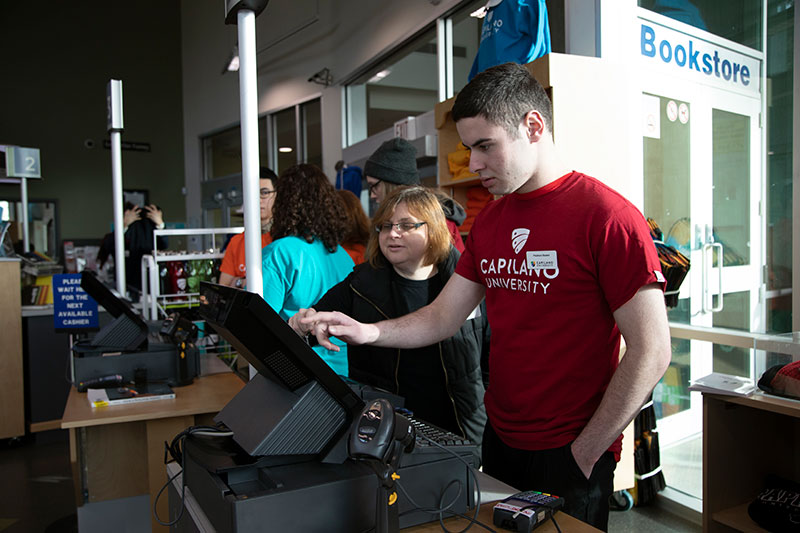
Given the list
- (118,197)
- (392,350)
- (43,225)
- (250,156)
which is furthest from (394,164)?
(43,225)

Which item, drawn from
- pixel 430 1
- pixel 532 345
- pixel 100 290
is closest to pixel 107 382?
pixel 100 290

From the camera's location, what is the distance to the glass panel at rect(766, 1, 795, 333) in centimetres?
264

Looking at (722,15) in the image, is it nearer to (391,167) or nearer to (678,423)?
(391,167)

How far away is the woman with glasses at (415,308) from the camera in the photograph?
1.78m

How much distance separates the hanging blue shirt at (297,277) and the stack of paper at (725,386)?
1257mm

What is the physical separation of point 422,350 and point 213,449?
2.82 ft

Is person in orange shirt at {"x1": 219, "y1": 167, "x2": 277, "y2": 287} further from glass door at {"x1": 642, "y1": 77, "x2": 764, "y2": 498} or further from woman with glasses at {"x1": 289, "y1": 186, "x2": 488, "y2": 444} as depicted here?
glass door at {"x1": 642, "y1": 77, "x2": 764, "y2": 498}

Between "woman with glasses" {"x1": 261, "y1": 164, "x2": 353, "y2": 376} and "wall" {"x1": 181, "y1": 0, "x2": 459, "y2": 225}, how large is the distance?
180 centimetres

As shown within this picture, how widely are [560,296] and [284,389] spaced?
622 mm

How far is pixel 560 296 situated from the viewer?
4.19 ft

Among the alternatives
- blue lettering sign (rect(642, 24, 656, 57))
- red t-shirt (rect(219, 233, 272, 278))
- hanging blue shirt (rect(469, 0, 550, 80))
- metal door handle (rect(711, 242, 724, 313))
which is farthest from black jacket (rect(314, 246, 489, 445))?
blue lettering sign (rect(642, 24, 656, 57))

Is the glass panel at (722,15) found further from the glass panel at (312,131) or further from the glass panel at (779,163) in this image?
the glass panel at (312,131)

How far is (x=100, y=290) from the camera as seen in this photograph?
2.41 m

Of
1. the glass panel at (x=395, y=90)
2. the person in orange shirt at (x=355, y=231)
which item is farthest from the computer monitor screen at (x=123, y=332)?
the glass panel at (x=395, y=90)
